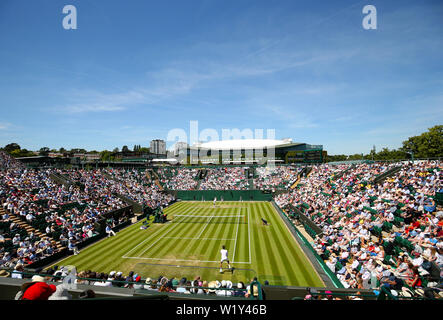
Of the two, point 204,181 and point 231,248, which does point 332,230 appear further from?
point 204,181

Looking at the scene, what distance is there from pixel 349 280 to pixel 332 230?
16.3ft

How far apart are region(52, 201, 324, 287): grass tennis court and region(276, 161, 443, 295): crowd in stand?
2190mm

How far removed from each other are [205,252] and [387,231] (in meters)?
12.6

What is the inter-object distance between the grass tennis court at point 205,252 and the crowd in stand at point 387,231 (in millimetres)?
2190

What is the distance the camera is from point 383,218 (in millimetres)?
13680

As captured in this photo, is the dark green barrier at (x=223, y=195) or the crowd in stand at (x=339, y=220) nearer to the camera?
the crowd in stand at (x=339, y=220)

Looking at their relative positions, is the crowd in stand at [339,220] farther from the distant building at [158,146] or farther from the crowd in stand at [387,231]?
the distant building at [158,146]

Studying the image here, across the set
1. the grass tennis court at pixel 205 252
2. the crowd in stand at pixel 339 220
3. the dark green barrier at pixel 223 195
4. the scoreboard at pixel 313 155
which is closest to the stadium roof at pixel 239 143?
the scoreboard at pixel 313 155

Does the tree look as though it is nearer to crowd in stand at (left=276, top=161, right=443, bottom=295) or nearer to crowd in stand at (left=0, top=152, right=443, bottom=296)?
crowd in stand at (left=0, top=152, right=443, bottom=296)

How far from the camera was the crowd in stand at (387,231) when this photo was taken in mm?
9155

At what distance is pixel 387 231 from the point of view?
520 inches

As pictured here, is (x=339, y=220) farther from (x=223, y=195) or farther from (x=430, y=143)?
(x=430, y=143)

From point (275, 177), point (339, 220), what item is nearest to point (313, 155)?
point (275, 177)
